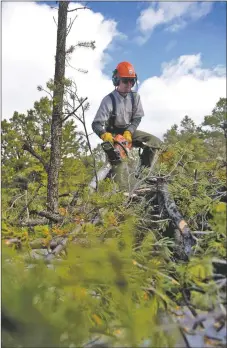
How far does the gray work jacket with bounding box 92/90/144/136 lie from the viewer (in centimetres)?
437

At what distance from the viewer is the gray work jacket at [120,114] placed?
437 cm

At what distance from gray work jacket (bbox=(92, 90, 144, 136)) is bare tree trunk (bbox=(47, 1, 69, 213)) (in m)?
0.74

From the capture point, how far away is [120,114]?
4.57m

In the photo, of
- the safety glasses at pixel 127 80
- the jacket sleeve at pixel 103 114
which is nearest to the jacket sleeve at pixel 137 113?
the safety glasses at pixel 127 80

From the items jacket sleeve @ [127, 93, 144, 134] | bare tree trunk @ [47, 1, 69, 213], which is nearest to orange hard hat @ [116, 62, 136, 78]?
jacket sleeve @ [127, 93, 144, 134]

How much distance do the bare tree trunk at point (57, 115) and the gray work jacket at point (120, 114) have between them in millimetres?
739

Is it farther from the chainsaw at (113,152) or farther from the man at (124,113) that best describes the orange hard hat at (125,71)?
the chainsaw at (113,152)

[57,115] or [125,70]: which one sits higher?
[125,70]

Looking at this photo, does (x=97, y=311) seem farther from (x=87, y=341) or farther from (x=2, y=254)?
(x=2, y=254)

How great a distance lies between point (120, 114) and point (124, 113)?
2.3 inches

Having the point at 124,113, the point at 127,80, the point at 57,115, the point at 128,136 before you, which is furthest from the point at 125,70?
the point at 57,115

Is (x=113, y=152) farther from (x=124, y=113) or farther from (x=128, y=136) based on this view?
(x=124, y=113)

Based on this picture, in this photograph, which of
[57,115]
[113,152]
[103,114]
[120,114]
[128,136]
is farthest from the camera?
[57,115]

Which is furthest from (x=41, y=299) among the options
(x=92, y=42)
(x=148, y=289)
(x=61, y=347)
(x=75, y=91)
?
(x=92, y=42)
